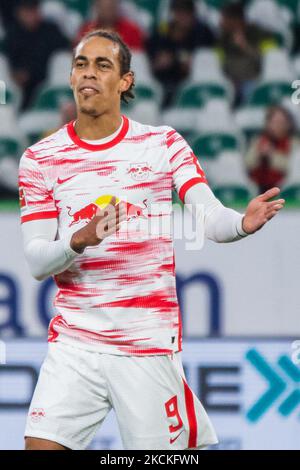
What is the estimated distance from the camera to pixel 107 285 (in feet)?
12.5

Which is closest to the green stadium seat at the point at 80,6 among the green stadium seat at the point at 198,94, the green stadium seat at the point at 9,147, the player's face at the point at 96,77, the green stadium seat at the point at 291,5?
the green stadium seat at the point at 198,94

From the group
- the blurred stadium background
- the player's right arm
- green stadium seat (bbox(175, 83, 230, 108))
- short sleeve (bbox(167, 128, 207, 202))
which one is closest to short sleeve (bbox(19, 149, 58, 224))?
the player's right arm

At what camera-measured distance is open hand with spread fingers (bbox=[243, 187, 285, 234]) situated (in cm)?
350

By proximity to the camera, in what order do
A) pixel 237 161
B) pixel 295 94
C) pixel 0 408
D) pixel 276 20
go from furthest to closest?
pixel 276 20 → pixel 295 94 → pixel 237 161 → pixel 0 408

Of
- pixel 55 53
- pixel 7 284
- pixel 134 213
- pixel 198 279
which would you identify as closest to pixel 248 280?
pixel 198 279

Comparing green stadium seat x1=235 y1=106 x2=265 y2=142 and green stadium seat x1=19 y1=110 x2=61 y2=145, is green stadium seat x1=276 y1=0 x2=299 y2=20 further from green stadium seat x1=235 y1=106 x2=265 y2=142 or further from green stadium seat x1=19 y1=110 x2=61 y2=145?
green stadium seat x1=19 y1=110 x2=61 y2=145

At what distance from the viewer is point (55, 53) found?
8.25 meters

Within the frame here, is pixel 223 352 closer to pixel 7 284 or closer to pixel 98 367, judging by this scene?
pixel 7 284

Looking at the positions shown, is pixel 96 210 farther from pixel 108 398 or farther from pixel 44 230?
pixel 108 398

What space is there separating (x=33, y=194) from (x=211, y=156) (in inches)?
143

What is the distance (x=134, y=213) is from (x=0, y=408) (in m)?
1.97

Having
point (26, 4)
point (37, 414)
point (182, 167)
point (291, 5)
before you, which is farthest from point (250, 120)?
point (37, 414)

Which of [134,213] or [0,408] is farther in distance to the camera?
[0,408]
